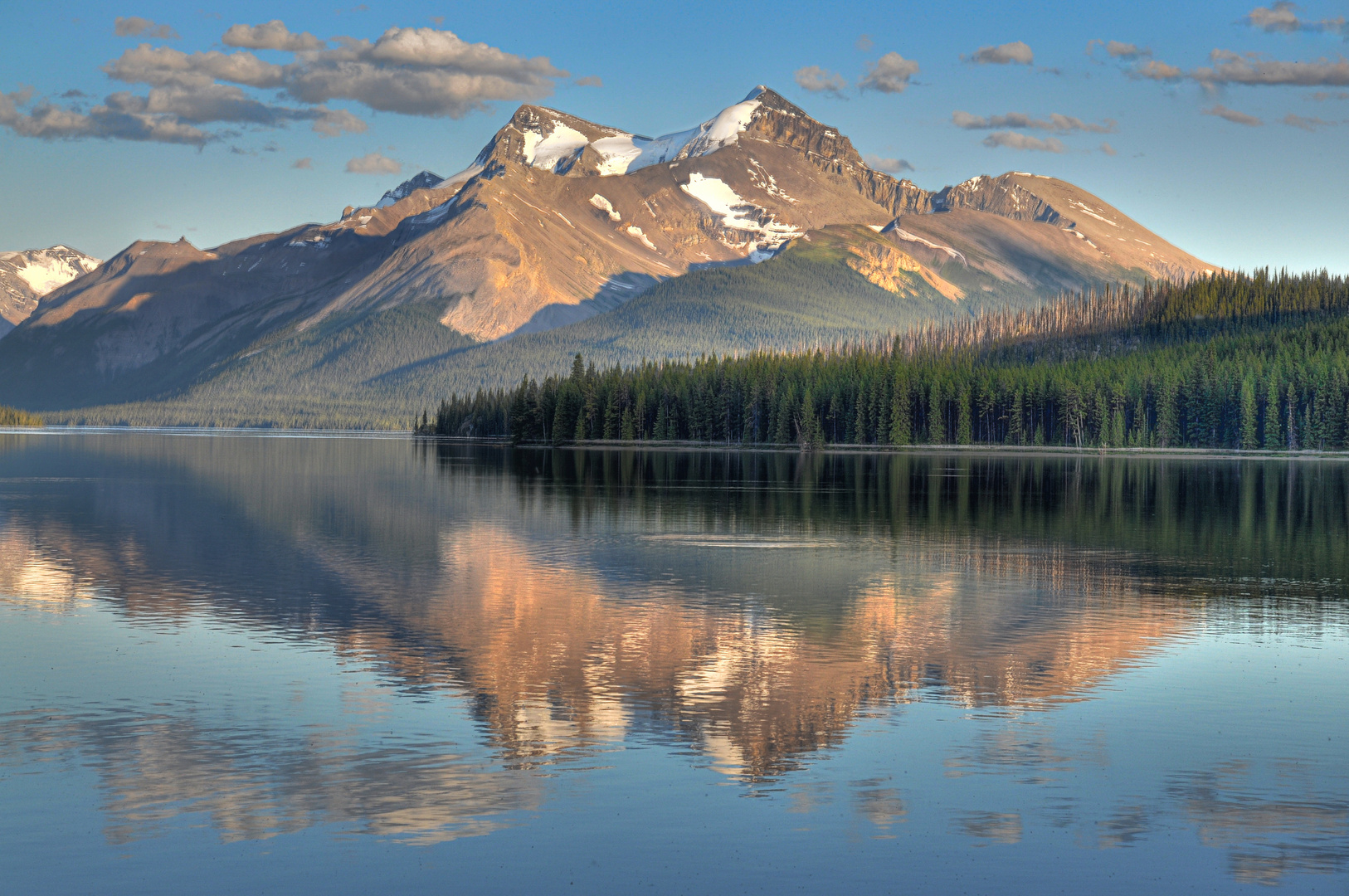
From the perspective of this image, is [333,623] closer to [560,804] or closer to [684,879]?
[560,804]

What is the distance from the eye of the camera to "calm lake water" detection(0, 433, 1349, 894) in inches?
763

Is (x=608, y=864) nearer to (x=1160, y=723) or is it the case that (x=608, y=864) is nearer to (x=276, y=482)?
(x=1160, y=723)

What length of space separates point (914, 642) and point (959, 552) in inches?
931

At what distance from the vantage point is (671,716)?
27.4 metres

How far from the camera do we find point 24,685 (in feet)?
98.9

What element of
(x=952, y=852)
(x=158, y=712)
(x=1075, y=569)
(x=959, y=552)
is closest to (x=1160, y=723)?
(x=952, y=852)

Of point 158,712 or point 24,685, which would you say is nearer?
point 158,712

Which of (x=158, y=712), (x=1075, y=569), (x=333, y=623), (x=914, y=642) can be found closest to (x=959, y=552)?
(x=1075, y=569)

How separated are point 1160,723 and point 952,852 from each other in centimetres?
941

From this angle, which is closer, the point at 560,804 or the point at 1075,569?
the point at 560,804

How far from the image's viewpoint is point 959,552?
59156 mm

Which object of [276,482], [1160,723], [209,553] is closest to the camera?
[1160,723]

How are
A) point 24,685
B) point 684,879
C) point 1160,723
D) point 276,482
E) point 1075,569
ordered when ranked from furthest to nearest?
point 276,482 → point 1075,569 → point 24,685 → point 1160,723 → point 684,879

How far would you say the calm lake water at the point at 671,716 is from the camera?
763 inches
